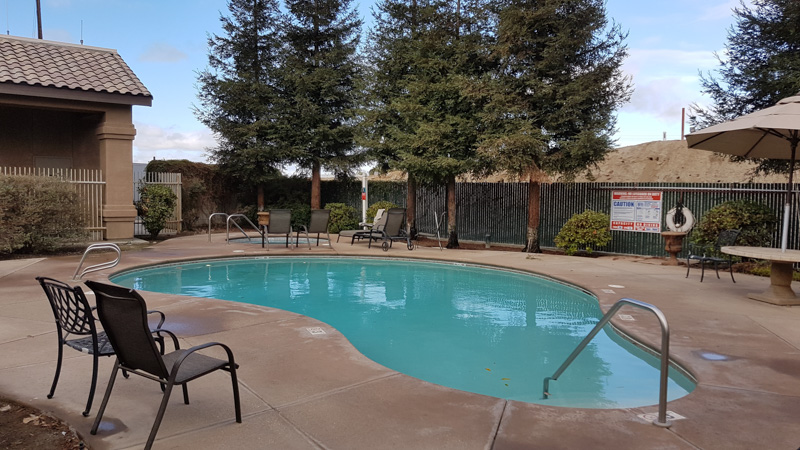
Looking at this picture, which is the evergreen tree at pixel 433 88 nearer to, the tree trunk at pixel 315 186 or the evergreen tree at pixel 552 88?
the evergreen tree at pixel 552 88

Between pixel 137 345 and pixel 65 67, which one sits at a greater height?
pixel 65 67

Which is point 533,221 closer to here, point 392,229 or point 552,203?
point 552,203

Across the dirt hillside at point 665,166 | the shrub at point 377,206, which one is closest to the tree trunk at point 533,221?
the shrub at point 377,206

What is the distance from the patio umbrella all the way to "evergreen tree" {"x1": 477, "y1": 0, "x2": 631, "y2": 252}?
3.81 meters

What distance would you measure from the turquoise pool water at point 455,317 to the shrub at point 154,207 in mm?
4703

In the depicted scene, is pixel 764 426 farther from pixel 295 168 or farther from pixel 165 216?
pixel 295 168

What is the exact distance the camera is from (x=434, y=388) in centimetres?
408

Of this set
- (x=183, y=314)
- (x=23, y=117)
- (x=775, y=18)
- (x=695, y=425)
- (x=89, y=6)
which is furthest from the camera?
(x=89, y=6)

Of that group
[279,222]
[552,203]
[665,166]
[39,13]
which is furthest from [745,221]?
[39,13]

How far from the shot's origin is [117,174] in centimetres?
1379

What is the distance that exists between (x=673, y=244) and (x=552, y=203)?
3.90 m

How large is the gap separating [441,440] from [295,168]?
62.6ft

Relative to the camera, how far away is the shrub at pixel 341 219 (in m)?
19.3

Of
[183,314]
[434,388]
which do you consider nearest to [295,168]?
[183,314]
